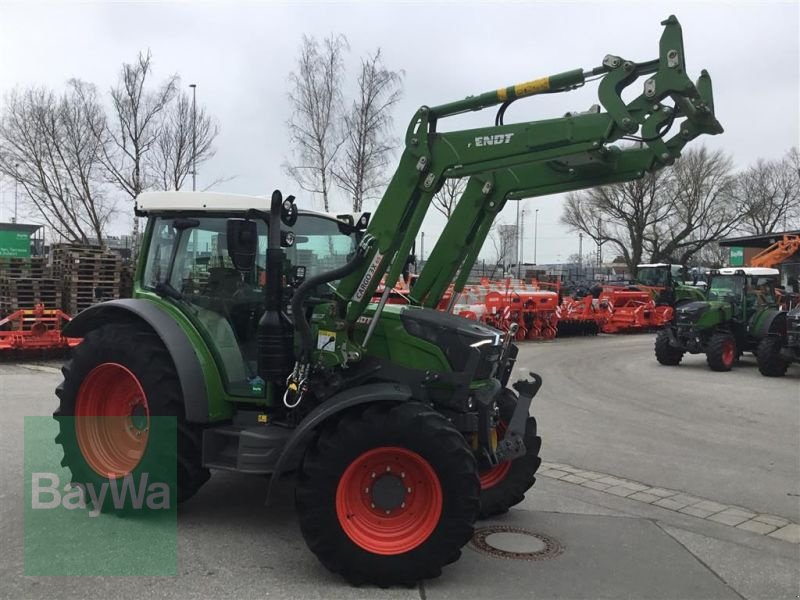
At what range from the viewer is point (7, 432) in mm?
7262

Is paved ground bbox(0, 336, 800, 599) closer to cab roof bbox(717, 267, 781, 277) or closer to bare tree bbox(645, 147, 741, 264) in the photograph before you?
cab roof bbox(717, 267, 781, 277)

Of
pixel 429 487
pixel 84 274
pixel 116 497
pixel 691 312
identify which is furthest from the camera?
pixel 84 274

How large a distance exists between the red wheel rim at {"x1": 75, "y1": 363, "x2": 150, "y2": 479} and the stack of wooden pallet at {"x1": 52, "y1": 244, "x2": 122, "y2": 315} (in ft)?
36.2

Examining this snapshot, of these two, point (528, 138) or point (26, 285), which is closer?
point (528, 138)

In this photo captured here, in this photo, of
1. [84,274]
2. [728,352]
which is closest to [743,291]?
[728,352]

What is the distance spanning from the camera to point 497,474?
5.00 meters

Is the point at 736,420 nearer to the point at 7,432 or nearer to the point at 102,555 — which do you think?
the point at 102,555

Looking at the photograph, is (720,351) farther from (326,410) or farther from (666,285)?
(326,410)

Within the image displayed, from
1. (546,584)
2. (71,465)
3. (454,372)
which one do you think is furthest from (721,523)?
(71,465)

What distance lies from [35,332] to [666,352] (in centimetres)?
1383

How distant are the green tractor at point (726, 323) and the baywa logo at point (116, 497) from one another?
1314cm

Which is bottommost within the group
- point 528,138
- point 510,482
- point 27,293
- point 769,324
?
point 510,482

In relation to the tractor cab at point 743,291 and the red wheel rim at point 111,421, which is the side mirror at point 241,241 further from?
the tractor cab at point 743,291

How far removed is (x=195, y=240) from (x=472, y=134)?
2.20 m
